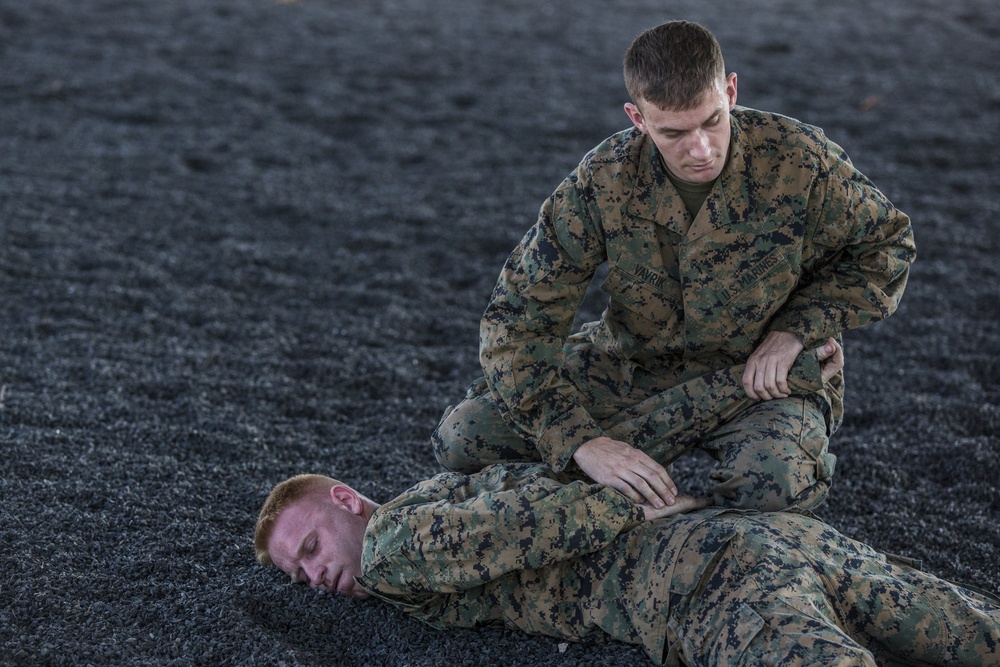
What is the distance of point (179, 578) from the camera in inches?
97.7

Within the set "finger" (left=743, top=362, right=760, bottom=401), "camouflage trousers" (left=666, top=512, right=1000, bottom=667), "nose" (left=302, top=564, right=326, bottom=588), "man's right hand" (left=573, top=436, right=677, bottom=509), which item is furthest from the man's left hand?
"nose" (left=302, top=564, right=326, bottom=588)

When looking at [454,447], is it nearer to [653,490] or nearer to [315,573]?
[315,573]

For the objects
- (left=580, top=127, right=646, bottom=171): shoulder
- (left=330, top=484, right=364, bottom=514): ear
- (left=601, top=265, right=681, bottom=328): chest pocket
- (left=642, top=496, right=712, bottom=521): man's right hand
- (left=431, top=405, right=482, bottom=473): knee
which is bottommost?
(left=330, top=484, right=364, bottom=514): ear

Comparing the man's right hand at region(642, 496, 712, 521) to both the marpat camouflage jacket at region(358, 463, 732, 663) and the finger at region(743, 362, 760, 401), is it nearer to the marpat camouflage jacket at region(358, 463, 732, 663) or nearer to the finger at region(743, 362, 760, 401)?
the marpat camouflage jacket at region(358, 463, 732, 663)

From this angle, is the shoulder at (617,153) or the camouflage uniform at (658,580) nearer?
the camouflage uniform at (658,580)

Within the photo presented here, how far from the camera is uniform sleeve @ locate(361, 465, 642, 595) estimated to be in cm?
221

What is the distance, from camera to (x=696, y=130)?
2256mm

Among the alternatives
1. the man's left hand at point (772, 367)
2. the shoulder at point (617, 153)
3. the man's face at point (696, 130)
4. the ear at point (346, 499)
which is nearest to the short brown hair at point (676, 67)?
the man's face at point (696, 130)

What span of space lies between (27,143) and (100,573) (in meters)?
3.57

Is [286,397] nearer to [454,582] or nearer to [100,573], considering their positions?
[100,573]

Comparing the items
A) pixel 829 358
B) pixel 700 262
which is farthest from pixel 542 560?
pixel 829 358

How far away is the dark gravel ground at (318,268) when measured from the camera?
97.8 inches

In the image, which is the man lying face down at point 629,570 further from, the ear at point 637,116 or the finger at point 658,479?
the ear at point 637,116

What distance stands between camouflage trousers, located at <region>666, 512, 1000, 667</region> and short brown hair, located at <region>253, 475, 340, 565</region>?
898 mm
